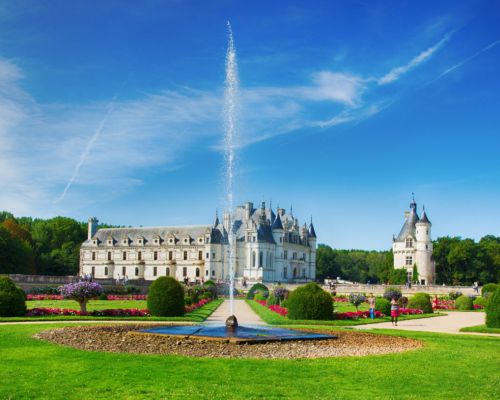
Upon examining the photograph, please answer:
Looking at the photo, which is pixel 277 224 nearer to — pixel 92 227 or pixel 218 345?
pixel 92 227

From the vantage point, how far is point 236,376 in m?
9.98

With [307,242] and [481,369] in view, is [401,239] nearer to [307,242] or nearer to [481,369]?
[307,242]

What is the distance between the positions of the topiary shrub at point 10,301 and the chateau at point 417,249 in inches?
2409

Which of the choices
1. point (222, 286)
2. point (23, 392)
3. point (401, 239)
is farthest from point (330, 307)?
point (401, 239)

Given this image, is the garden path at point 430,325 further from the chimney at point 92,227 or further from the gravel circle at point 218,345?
the chimney at point 92,227

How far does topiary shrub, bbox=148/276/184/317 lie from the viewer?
2466cm

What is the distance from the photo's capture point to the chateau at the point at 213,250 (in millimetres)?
81625

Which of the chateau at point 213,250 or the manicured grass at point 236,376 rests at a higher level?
the chateau at point 213,250

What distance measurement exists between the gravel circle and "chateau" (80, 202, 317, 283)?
6249 centimetres

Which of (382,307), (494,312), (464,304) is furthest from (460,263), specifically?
(494,312)

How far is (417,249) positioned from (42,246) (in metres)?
49.0

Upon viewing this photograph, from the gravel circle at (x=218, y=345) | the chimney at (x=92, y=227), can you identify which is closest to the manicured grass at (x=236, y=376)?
the gravel circle at (x=218, y=345)

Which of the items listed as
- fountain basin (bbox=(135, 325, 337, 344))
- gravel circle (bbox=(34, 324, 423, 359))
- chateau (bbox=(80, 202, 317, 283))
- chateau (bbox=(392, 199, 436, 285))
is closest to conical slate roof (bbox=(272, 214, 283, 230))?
chateau (bbox=(80, 202, 317, 283))

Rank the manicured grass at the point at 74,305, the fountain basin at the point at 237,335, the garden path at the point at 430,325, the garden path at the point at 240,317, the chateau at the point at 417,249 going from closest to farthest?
the fountain basin at the point at 237,335
the garden path at the point at 430,325
the garden path at the point at 240,317
the manicured grass at the point at 74,305
the chateau at the point at 417,249
